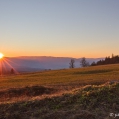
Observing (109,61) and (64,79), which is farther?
(109,61)

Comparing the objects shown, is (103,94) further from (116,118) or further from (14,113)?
(14,113)

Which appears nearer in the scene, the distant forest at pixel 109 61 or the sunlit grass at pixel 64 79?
the sunlit grass at pixel 64 79

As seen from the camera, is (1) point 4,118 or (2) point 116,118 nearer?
(2) point 116,118

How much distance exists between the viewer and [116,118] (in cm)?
855

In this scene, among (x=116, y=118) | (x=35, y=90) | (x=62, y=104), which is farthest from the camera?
(x=35, y=90)

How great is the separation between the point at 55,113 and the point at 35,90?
10.8 metres

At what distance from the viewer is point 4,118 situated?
9.53m

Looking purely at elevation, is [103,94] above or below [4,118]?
above

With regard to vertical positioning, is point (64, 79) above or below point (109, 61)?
below

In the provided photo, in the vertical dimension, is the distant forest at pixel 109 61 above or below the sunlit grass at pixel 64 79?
above

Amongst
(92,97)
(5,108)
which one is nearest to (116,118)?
(92,97)

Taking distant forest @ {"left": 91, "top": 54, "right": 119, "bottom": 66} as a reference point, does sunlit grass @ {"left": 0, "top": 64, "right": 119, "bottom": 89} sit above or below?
below

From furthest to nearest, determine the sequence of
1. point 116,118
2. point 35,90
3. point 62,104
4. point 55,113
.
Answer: point 35,90, point 62,104, point 55,113, point 116,118

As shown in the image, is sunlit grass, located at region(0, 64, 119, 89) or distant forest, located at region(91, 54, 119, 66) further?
distant forest, located at region(91, 54, 119, 66)
